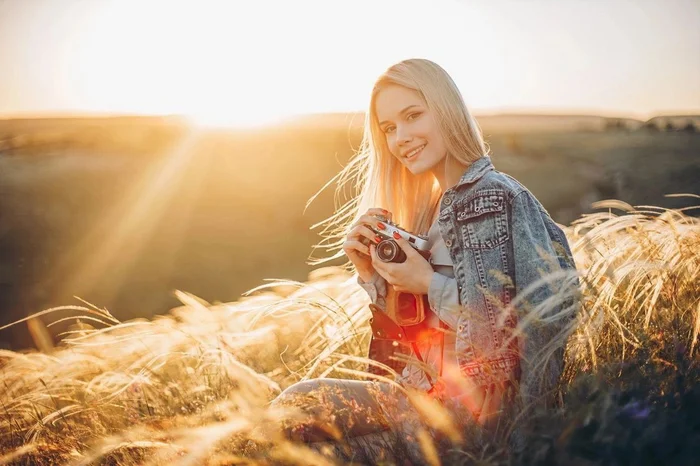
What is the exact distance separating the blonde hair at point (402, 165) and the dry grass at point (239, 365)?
532 mm

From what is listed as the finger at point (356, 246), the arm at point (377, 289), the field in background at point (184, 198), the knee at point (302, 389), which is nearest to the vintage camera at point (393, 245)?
the finger at point (356, 246)

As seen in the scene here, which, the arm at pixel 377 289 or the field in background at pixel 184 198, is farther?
the field in background at pixel 184 198

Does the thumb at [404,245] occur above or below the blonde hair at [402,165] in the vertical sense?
below

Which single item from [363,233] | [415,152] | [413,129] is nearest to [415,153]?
[415,152]

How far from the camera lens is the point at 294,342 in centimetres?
411

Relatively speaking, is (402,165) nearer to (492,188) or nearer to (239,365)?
(492,188)

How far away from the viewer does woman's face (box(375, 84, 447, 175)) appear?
8.96 ft

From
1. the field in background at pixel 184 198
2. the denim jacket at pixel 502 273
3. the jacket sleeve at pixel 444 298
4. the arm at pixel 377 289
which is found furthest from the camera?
the field in background at pixel 184 198

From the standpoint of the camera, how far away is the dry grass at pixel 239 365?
203 cm

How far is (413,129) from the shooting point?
2.75 m

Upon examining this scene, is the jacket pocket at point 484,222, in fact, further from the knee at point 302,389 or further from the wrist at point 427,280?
the knee at point 302,389

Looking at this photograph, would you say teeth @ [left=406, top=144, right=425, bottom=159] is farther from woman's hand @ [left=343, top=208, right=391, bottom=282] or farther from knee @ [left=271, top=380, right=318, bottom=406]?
knee @ [left=271, top=380, right=318, bottom=406]

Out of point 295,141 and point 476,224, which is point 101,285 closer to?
point 295,141

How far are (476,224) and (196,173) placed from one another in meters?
29.1
